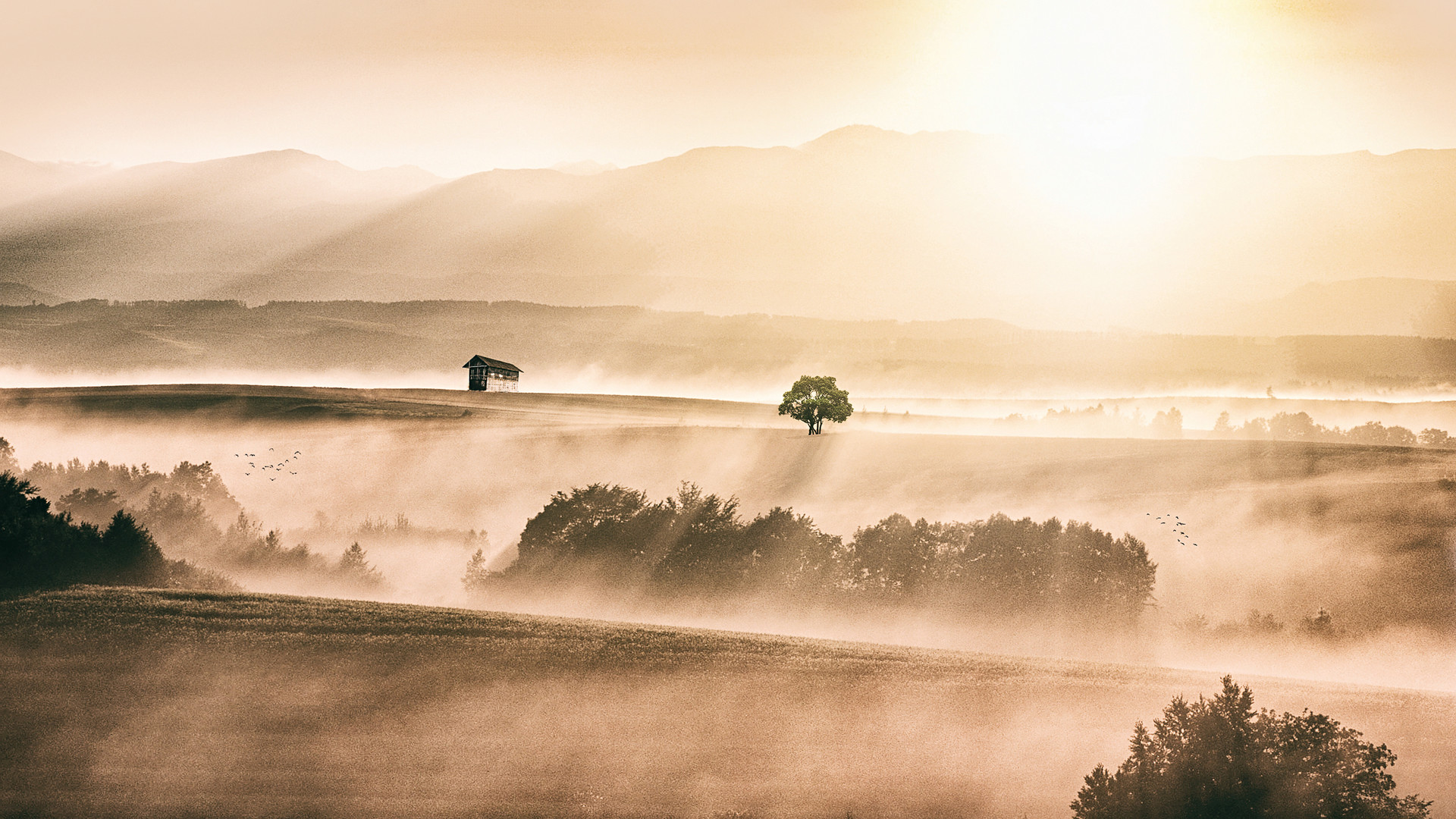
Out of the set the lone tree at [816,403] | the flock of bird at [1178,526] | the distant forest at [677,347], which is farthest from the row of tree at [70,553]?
the distant forest at [677,347]

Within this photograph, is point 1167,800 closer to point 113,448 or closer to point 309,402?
point 113,448

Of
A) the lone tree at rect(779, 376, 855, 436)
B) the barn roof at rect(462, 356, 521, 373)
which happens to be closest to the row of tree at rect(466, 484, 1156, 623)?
the lone tree at rect(779, 376, 855, 436)

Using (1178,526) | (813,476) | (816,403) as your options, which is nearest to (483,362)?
(816,403)

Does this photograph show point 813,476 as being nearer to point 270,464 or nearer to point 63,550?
point 270,464

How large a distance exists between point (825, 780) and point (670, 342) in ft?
493

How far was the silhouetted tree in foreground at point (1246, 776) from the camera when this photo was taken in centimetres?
2055

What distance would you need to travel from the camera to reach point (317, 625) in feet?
104

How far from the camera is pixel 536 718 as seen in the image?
1032 inches

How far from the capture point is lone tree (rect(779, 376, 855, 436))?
8012 cm

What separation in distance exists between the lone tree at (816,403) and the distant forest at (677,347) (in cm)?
5240

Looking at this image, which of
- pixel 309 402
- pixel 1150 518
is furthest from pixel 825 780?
pixel 309 402

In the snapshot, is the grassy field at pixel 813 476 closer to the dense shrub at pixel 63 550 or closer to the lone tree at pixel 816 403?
the lone tree at pixel 816 403

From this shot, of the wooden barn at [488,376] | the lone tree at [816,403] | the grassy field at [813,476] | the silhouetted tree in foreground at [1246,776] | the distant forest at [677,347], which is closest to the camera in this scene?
the silhouetted tree in foreground at [1246,776]

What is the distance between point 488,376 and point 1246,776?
9582cm
